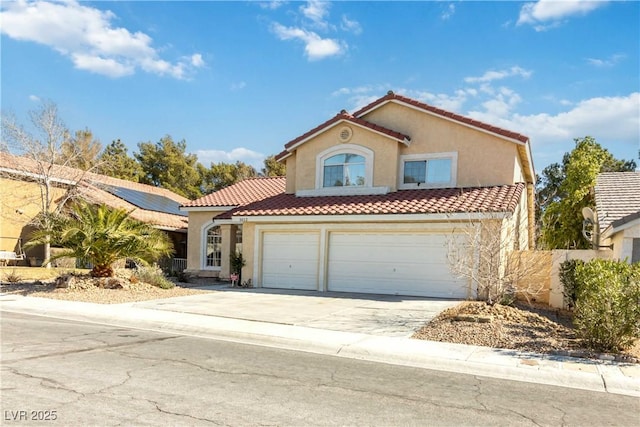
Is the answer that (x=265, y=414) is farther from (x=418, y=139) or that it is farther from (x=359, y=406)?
(x=418, y=139)

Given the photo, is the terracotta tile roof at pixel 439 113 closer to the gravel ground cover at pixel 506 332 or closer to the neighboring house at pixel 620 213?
the neighboring house at pixel 620 213

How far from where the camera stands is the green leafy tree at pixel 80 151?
81.5ft

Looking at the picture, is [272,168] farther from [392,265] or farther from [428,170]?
[392,265]

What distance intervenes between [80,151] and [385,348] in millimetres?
23256

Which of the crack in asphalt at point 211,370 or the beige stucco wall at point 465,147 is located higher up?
the beige stucco wall at point 465,147

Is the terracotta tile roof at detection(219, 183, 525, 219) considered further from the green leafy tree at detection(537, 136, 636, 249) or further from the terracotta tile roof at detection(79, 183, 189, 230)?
the terracotta tile roof at detection(79, 183, 189, 230)

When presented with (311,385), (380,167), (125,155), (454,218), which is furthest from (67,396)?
(125,155)

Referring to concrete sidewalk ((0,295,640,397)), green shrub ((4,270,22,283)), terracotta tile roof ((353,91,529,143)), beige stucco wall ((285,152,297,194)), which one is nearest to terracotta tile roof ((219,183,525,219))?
beige stucco wall ((285,152,297,194))

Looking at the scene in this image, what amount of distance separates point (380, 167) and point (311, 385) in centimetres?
1298

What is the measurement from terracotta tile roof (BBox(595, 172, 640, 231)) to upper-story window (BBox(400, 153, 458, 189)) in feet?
16.3

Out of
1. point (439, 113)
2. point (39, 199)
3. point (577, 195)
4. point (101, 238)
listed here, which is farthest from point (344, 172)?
point (39, 199)

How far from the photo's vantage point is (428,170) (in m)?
18.0

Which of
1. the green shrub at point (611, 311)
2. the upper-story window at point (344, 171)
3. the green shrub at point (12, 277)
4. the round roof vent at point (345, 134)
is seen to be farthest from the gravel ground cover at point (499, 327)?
the round roof vent at point (345, 134)

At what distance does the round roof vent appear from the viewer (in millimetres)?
18781
